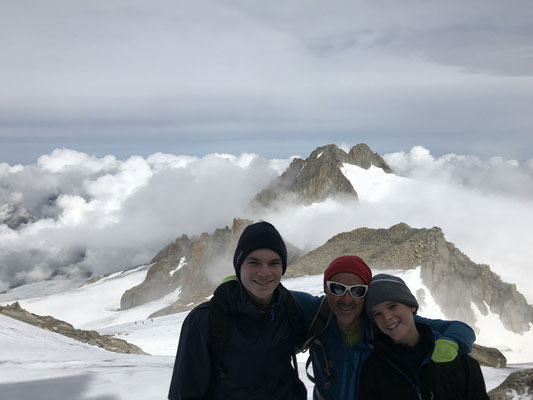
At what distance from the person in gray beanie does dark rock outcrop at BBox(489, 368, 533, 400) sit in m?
3.84

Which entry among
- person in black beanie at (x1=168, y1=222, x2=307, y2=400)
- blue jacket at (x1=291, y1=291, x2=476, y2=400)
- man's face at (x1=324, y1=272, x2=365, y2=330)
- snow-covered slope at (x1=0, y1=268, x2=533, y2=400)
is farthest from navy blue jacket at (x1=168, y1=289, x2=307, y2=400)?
snow-covered slope at (x1=0, y1=268, x2=533, y2=400)

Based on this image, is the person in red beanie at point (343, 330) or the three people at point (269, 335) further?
the person in red beanie at point (343, 330)

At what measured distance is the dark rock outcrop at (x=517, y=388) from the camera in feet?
21.0

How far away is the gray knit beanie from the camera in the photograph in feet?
12.1

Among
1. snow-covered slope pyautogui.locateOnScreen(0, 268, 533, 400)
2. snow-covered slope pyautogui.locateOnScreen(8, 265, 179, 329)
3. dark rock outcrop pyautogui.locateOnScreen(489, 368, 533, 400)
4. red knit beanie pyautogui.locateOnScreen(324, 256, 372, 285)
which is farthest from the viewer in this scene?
snow-covered slope pyautogui.locateOnScreen(8, 265, 179, 329)

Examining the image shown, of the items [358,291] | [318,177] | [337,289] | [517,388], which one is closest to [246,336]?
[337,289]

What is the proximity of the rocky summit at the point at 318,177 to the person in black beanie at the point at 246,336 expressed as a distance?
107 m

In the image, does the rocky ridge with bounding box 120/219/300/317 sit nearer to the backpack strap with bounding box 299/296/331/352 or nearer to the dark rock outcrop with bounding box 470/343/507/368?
the dark rock outcrop with bounding box 470/343/507/368

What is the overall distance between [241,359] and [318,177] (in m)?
111

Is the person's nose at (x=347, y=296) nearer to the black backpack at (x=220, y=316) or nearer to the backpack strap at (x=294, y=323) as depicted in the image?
the backpack strap at (x=294, y=323)

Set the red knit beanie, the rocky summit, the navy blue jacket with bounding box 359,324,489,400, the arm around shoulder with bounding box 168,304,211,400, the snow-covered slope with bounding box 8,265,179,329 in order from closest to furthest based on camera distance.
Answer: the navy blue jacket with bounding box 359,324,489,400 < the arm around shoulder with bounding box 168,304,211,400 < the red knit beanie < the snow-covered slope with bounding box 8,265,179,329 < the rocky summit

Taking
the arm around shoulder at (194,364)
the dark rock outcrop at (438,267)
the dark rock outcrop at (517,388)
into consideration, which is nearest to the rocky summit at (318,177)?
the dark rock outcrop at (438,267)

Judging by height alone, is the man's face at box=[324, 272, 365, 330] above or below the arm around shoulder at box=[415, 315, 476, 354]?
above

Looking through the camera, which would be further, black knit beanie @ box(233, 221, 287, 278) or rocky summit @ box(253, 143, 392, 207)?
rocky summit @ box(253, 143, 392, 207)
